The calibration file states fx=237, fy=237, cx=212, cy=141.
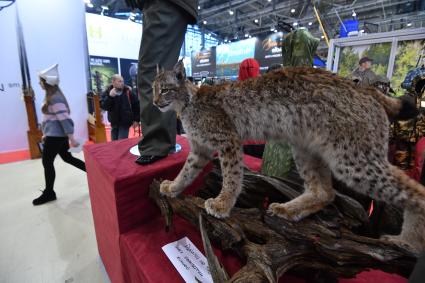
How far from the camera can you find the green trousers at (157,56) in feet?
4.45

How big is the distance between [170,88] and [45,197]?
112 inches

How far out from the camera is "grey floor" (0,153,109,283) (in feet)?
6.48

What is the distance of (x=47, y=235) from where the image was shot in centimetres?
245

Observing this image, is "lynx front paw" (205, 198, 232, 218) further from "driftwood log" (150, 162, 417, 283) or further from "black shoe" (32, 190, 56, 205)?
"black shoe" (32, 190, 56, 205)

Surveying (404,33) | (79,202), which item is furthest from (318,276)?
(404,33)

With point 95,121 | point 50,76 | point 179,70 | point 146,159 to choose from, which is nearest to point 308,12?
point 95,121

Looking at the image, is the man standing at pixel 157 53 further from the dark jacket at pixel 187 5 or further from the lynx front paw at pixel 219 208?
the lynx front paw at pixel 219 208

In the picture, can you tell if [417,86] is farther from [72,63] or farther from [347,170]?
[72,63]

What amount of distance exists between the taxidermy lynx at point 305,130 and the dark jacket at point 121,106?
2882mm

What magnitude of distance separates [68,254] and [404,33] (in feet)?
14.7

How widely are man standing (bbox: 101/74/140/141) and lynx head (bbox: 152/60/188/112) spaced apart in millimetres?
2867

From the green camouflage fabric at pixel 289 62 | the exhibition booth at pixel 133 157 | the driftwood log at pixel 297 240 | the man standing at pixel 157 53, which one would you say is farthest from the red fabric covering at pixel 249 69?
the driftwood log at pixel 297 240

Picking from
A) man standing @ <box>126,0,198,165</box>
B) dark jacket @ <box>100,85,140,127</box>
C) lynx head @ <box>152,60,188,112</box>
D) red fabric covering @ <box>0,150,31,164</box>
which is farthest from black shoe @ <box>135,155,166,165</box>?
red fabric covering @ <box>0,150,31,164</box>

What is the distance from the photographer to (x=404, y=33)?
2963mm
